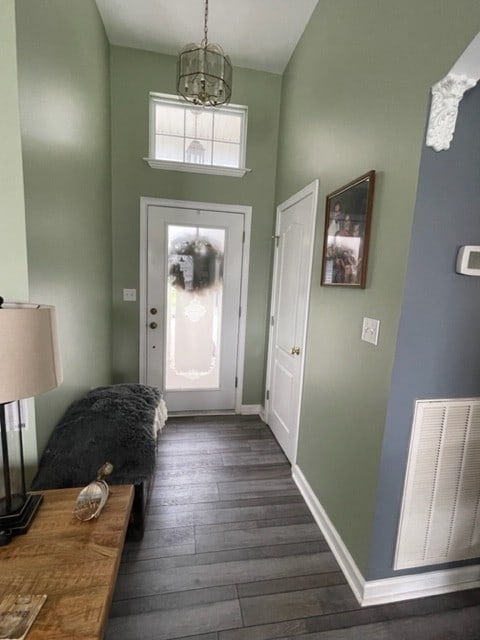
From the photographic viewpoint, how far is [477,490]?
1.50 meters

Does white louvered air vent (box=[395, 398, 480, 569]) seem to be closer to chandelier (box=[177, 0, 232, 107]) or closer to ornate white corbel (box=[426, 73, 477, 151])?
ornate white corbel (box=[426, 73, 477, 151])

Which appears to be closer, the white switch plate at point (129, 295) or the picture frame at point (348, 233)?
the picture frame at point (348, 233)

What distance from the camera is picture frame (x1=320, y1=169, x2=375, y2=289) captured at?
1.52m

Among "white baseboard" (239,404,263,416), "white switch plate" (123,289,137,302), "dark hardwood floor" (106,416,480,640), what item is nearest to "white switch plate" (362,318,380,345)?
"dark hardwood floor" (106,416,480,640)

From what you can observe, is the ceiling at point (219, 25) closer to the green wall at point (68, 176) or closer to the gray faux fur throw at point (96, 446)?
the green wall at point (68, 176)

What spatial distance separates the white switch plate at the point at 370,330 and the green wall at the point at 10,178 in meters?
1.51

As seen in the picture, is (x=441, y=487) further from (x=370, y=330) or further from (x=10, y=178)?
(x=10, y=178)

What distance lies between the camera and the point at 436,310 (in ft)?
4.26

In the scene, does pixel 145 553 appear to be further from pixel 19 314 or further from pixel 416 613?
pixel 19 314

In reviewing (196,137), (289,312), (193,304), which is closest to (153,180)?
(196,137)

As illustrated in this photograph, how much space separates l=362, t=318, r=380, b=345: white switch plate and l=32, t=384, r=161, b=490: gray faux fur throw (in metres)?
1.26

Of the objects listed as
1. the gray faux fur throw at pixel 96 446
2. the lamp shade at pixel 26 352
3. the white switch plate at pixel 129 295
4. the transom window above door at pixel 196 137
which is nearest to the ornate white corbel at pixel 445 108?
the lamp shade at pixel 26 352

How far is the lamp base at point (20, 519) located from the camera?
1.03 m

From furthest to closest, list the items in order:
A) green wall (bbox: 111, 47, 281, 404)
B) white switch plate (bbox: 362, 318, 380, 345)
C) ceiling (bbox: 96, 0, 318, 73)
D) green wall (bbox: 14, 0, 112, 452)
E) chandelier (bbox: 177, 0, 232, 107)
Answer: green wall (bbox: 111, 47, 281, 404) → ceiling (bbox: 96, 0, 318, 73) → chandelier (bbox: 177, 0, 232, 107) → white switch plate (bbox: 362, 318, 380, 345) → green wall (bbox: 14, 0, 112, 452)
